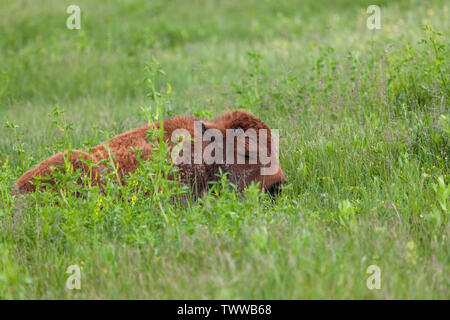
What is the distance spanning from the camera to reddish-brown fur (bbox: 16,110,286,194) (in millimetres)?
4859

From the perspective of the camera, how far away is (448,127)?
4699 millimetres

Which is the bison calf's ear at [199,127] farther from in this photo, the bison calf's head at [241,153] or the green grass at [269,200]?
the green grass at [269,200]

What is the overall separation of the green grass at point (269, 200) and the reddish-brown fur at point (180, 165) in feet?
0.63

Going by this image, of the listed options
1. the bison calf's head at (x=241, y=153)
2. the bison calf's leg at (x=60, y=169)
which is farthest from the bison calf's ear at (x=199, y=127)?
the bison calf's leg at (x=60, y=169)

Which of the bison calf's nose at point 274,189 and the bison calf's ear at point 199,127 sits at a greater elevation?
the bison calf's ear at point 199,127

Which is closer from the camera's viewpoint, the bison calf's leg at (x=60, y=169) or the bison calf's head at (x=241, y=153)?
the bison calf's leg at (x=60, y=169)

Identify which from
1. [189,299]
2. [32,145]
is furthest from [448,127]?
[32,145]

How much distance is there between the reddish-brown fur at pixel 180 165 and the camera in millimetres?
4859

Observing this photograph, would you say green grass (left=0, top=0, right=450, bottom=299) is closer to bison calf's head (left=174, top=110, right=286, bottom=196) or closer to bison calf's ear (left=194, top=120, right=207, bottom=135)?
bison calf's head (left=174, top=110, right=286, bottom=196)

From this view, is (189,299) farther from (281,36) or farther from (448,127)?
(281,36)

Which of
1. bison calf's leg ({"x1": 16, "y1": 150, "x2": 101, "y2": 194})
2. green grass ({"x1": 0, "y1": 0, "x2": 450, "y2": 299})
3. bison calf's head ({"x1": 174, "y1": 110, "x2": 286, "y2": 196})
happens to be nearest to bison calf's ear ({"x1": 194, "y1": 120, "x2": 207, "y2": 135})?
bison calf's head ({"x1": 174, "y1": 110, "x2": 286, "y2": 196})

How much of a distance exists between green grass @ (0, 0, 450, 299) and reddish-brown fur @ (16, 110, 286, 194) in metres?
0.19

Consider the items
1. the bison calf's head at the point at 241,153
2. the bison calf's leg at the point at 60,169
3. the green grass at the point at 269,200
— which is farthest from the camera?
the bison calf's head at the point at 241,153

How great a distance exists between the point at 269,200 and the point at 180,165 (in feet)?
3.08
